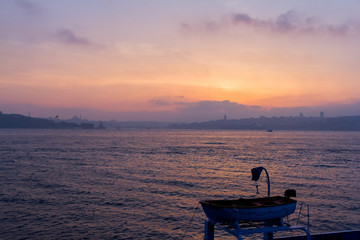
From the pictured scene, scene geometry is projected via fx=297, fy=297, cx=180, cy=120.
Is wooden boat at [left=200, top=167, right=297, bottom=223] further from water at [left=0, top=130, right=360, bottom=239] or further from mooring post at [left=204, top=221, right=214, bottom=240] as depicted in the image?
water at [left=0, top=130, right=360, bottom=239]

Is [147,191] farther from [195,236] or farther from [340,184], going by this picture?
[340,184]

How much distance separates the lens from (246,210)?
1134 centimetres

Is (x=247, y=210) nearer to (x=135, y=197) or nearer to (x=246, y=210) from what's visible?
(x=246, y=210)

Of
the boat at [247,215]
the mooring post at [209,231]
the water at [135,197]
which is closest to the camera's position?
the boat at [247,215]

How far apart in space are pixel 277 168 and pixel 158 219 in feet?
130

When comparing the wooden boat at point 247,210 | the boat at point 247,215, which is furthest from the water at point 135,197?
the wooden boat at point 247,210

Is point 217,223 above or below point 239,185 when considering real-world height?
above

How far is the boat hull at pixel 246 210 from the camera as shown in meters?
11.3

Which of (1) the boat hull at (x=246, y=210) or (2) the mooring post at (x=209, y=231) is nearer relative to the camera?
(1) the boat hull at (x=246, y=210)

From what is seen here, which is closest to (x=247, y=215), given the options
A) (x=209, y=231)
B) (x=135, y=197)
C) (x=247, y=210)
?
(x=247, y=210)

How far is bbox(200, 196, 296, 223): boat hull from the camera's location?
11.3 meters

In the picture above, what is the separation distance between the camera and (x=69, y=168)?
5341cm

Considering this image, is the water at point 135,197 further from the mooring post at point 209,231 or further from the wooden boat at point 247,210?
the wooden boat at point 247,210

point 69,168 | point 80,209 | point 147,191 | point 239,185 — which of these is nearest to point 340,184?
point 239,185
